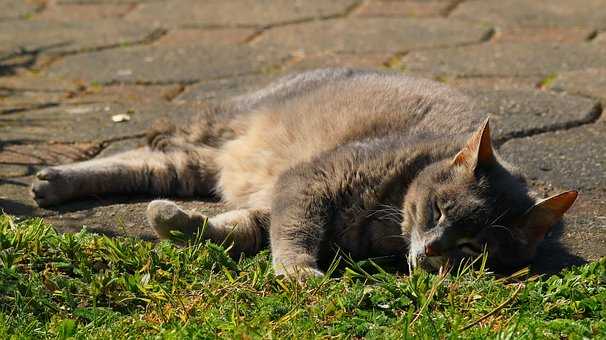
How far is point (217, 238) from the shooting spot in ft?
→ 10.4

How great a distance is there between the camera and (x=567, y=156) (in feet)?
12.9

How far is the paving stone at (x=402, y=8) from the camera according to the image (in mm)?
6586

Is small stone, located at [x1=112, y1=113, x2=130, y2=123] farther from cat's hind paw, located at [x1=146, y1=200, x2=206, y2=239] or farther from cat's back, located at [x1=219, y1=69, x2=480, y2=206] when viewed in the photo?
cat's hind paw, located at [x1=146, y1=200, x2=206, y2=239]

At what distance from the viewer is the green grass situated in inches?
96.5

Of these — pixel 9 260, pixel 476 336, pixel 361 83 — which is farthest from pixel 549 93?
pixel 9 260

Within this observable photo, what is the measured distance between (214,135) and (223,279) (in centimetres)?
143

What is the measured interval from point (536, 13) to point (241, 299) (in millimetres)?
4494

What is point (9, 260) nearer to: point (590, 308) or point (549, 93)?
point (590, 308)

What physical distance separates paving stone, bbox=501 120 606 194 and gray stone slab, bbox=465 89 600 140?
77 millimetres

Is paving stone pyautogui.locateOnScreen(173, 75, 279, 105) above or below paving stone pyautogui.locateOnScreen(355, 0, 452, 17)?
above

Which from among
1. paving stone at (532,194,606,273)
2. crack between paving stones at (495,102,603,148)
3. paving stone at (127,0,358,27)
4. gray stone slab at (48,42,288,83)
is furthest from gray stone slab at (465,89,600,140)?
paving stone at (127,0,358,27)

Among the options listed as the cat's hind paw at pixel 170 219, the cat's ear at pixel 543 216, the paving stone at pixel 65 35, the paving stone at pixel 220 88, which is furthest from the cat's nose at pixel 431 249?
the paving stone at pixel 65 35

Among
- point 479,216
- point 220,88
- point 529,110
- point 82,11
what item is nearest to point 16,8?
point 82,11

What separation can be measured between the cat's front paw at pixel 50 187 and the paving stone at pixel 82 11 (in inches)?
129
